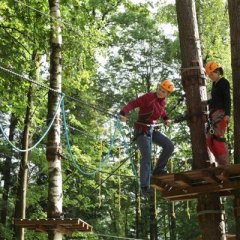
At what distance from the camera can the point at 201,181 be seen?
5.29 metres

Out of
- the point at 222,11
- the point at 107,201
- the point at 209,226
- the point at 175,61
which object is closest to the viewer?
the point at 209,226

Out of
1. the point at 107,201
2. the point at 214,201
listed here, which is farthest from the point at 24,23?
the point at 107,201

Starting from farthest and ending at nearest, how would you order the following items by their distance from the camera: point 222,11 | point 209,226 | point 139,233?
1. point 139,233
2. point 222,11
3. point 209,226

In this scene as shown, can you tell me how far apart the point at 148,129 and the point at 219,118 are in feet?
3.55

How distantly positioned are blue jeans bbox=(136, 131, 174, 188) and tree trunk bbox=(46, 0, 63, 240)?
1.94 m

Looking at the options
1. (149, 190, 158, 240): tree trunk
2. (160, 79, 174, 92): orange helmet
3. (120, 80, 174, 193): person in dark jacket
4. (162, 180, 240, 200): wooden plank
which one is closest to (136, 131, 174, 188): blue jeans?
(120, 80, 174, 193): person in dark jacket

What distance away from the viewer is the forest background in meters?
9.48

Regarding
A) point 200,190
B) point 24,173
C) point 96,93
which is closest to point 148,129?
point 200,190

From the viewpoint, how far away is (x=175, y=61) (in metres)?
19.6

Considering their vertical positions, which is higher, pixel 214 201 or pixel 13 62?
pixel 13 62

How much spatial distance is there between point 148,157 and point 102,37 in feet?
14.4

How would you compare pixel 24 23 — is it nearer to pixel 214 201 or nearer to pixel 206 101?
pixel 206 101

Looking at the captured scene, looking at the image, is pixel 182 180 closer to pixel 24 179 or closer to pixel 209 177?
pixel 209 177

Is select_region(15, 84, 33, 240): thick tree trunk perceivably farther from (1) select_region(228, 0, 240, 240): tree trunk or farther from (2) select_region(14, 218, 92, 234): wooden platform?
(1) select_region(228, 0, 240, 240): tree trunk
